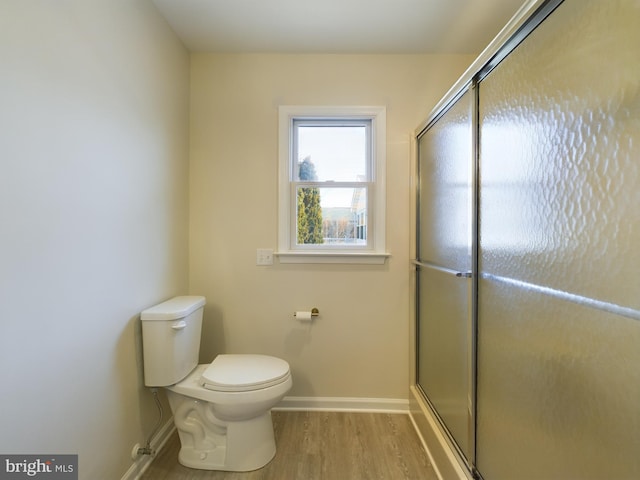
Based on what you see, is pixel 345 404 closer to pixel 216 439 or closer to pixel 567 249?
pixel 216 439

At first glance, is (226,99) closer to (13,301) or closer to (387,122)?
(387,122)

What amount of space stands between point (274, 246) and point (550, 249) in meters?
1.55

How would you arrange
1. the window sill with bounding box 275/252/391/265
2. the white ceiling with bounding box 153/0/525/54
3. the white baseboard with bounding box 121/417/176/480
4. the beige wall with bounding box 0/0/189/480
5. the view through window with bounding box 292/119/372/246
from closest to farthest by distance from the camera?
the beige wall with bounding box 0/0/189/480
the white baseboard with bounding box 121/417/176/480
the white ceiling with bounding box 153/0/525/54
the window sill with bounding box 275/252/391/265
the view through window with bounding box 292/119/372/246

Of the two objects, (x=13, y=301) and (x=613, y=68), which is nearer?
(x=613, y=68)

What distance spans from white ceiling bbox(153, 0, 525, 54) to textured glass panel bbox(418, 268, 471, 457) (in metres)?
1.41

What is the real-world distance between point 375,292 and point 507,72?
4.58 feet

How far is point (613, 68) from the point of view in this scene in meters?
0.66

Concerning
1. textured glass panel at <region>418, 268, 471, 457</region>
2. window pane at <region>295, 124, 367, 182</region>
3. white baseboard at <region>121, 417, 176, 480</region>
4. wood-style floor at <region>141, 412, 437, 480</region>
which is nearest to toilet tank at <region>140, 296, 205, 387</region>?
white baseboard at <region>121, 417, 176, 480</region>

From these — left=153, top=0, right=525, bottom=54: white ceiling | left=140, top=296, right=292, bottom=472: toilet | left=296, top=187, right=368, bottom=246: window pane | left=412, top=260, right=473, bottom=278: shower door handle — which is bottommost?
left=140, top=296, right=292, bottom=472: toilet

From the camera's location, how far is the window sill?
2035 millimetres

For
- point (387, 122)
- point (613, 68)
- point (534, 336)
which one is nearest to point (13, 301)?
point (534, 336)

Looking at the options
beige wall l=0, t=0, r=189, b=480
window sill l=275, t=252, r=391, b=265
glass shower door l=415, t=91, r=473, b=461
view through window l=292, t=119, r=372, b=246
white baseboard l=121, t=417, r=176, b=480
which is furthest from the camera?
view through window l=292, t=119, r=372, b=246

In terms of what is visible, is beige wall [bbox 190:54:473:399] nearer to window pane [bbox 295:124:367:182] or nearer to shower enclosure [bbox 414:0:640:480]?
window pane [bbox 295:124:367:182]

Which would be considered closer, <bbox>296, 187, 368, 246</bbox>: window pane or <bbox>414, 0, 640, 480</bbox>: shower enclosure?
<bbox>414, 0, 640, 480</bbox>: shower enclosure
